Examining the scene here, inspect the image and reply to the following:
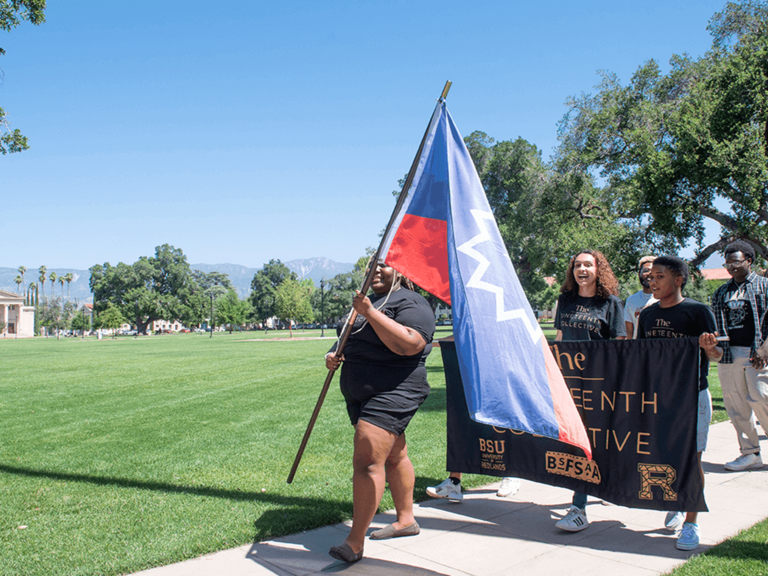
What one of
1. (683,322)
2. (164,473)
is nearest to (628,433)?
(683,322)

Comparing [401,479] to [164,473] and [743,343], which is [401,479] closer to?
[164,473]

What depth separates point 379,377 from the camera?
3627 mm

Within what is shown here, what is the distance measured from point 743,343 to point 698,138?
1320 cm

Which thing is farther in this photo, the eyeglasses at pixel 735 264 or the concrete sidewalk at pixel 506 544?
the eyeglasses at pixel 735 264

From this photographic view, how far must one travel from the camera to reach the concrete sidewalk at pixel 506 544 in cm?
352

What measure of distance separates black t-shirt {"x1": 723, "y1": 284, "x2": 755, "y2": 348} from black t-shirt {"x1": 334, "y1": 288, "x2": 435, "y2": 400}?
3.83 meters

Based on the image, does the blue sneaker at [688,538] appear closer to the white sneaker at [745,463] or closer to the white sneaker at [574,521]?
the white sneaker at [574,521]

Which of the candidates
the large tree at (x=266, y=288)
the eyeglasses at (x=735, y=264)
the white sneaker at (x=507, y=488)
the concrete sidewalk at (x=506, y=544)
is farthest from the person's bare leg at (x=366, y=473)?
the large tree at (x=266, y=288)

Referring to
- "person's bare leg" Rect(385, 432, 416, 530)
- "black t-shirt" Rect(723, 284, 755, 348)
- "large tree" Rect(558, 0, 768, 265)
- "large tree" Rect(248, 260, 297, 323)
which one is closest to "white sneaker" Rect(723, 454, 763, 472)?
"black t-shirt" Rect(723, 284, 755, 348)

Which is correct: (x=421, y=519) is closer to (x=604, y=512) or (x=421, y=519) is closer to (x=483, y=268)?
(x=604, y=512)

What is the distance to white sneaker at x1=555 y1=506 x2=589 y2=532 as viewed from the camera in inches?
161

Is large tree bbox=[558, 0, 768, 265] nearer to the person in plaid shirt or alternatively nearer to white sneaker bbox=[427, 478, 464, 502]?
the person in plaid shirt

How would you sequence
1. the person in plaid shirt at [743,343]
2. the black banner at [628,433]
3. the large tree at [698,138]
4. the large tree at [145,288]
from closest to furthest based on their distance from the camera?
the black banner at [628,433], the person in plaid shirt at [743,343], the large tree at [698,138], the large tree at [145,288]

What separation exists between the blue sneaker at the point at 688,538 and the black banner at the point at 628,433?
0.45 ft
